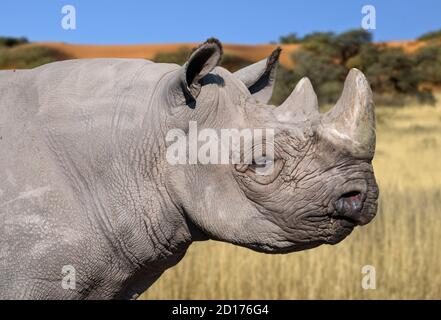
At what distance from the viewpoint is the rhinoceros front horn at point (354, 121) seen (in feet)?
6.27

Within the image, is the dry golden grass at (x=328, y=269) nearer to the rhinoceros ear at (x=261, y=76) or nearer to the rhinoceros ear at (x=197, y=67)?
the rhinoceros ear at (x=261, y=76)

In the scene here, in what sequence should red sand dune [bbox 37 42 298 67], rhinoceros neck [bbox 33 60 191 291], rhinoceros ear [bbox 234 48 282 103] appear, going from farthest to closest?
red sand dune [bbox 37 42 298 67], rhinoceros ear [bbox 234 48 282 103], rhinoceros neck [bbox 33 60 191 291]

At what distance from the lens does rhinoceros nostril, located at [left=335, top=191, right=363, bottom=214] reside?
189 centimetres

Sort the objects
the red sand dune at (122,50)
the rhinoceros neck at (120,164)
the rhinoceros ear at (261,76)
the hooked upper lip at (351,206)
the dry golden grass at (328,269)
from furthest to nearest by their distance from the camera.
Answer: the red sand dune at (122,50) → the dry golden grass at (328,269) → the rhinoceros ear at (261,76) → the rhinoceros neck at (120,164) → the hooked upper lip at (351,206)

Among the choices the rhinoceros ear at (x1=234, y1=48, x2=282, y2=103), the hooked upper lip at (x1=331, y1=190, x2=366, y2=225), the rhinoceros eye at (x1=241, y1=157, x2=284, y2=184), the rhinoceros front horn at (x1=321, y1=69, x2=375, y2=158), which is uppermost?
the rhinoceros ear at (x1=234, y1=48, x2=282, y2=103)

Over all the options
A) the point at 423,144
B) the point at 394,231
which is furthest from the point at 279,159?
the point at 423,144

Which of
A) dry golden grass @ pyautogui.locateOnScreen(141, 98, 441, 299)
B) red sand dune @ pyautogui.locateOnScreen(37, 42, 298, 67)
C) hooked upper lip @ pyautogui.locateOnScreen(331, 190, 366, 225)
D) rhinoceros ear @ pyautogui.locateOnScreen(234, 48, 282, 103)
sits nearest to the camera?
hooked upper lip @ pyautogui.locateOnScreen(331, 190, 366, 225)

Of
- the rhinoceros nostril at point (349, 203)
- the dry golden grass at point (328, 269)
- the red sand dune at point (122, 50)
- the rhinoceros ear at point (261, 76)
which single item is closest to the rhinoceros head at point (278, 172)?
the rhinoceros nostril at point (349, 203)

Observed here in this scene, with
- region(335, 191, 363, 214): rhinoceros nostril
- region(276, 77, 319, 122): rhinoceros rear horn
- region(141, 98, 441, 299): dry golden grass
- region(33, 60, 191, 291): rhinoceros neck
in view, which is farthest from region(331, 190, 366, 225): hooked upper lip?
region(141, 98, 441, 299): dry golden grass

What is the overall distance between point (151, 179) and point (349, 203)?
1.74 ft

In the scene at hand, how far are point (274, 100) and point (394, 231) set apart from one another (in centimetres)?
961

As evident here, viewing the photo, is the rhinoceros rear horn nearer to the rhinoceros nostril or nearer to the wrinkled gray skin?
the wrinkled gray skin

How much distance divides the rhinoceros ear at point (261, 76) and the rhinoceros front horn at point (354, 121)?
Result: 14.6 inches

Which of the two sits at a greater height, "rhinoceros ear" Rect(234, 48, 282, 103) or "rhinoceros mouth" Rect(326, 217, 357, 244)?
"rhinoceros ear" Rect(234, 48, 282, 103)
